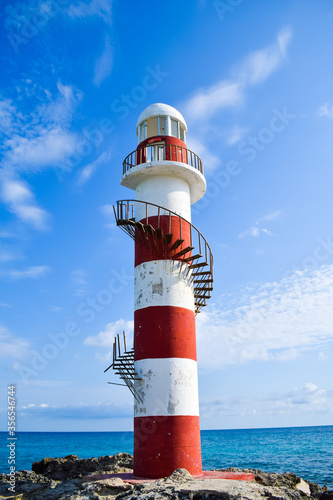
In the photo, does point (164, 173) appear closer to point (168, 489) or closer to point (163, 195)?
point (163, 195)

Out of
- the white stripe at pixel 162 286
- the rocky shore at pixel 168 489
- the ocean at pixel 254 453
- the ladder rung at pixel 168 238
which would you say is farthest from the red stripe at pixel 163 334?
the ocean at pixel 254 453

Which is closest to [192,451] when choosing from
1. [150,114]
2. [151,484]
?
[151,484]

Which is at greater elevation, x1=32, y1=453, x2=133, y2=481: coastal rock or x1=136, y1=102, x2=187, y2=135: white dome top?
x1=136, y1=102, x2=187, y2=135: white dome top

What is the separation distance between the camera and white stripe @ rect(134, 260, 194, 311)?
42.4ft

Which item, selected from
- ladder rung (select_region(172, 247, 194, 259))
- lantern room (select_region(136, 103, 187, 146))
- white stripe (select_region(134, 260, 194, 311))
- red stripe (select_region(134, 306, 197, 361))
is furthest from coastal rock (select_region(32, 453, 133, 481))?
lantern room (select_region(136, 103, 187, 146))

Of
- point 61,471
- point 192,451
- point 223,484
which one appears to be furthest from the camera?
point 61,471

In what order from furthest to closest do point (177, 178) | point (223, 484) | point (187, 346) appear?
point (177, 178), point (187, 346), point (223, 484)

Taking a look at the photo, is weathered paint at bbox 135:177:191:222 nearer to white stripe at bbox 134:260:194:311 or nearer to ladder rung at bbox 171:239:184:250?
ladder rung at bbox 171:239:184:250

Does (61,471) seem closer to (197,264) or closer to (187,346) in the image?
(187,346)

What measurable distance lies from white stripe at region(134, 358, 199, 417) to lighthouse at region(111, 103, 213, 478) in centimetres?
3

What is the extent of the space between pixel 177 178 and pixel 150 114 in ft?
9.55

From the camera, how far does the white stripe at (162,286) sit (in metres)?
12.9

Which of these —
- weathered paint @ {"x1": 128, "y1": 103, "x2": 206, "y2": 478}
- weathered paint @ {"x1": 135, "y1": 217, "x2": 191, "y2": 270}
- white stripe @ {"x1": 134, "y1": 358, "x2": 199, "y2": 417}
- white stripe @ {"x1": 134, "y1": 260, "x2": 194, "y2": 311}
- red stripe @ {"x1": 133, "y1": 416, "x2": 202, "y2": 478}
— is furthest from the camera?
weathered paint @ {"x1": 135, "y1": 217, "x2": 191, "y2": 270}

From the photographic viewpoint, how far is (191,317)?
13.4 meters
